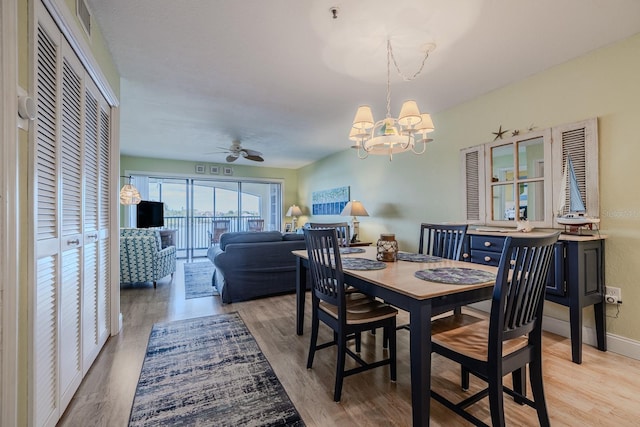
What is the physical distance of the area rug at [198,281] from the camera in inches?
155

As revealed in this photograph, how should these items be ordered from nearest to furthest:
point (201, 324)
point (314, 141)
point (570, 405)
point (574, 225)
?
point (570, 405) → point (574, 225) → point (201, 324) → point (314, 141)

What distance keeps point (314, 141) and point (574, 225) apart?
382cm

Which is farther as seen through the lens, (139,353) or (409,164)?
(409,164)

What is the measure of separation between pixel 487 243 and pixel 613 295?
37.3 inches

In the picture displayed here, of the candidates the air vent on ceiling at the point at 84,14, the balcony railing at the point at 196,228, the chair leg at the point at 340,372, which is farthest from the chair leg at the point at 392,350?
the balcony railing at the point at 196,228

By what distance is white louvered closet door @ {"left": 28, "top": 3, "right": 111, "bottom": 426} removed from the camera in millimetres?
1270

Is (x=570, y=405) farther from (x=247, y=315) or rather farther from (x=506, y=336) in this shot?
(x=247, y=315)

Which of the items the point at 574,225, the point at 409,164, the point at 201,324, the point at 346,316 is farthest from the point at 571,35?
the point at 201,324

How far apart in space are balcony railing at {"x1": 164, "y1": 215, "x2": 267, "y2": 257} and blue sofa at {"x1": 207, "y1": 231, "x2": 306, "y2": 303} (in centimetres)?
401

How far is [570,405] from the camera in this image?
5.31ft

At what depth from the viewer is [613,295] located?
226 cm

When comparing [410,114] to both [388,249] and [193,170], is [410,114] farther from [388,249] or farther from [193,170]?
[193,170]

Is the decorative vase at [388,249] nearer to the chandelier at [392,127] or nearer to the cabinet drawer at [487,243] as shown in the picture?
the chandelier at [392,127]

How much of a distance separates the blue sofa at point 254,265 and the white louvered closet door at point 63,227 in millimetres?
1376
